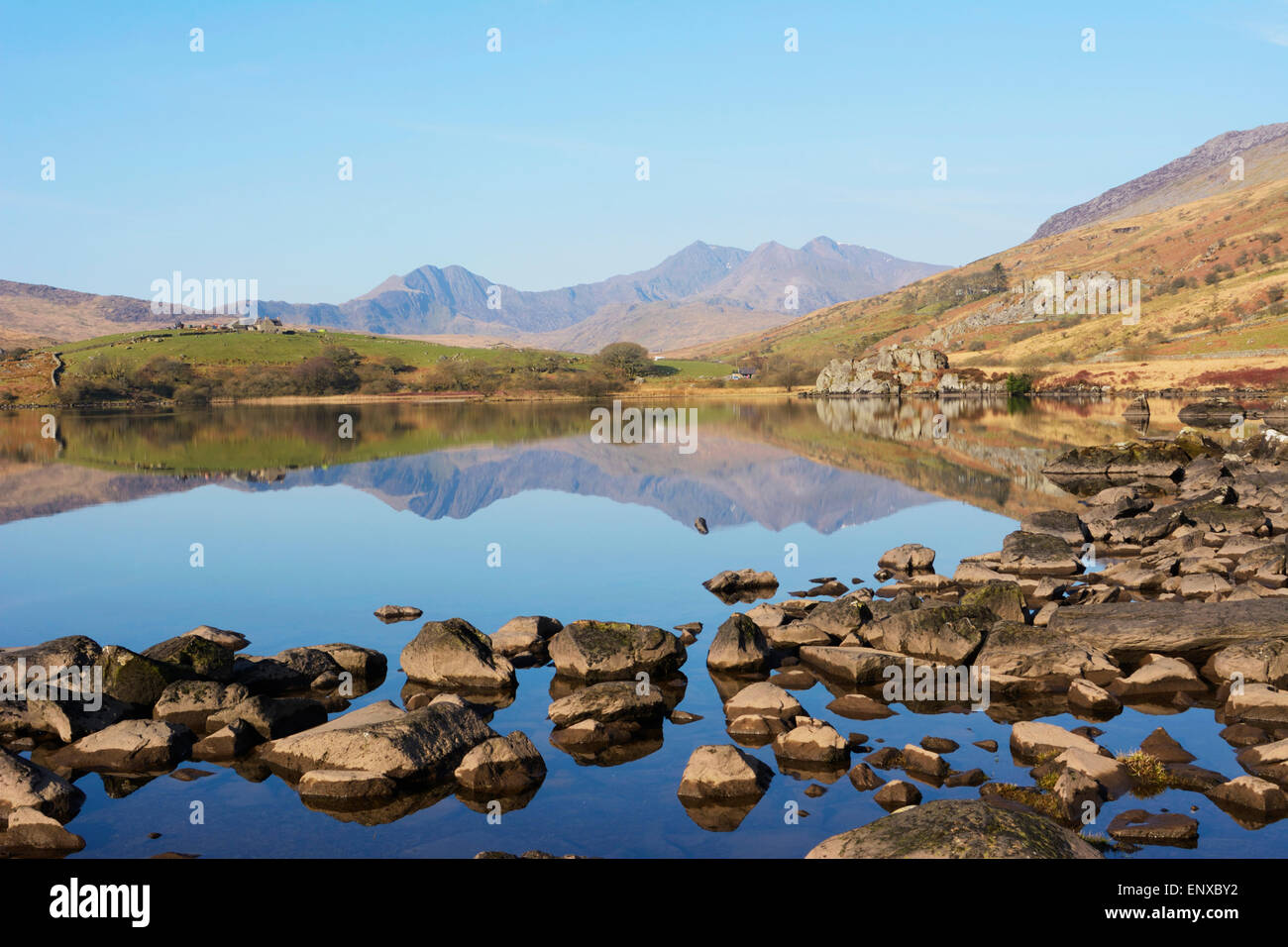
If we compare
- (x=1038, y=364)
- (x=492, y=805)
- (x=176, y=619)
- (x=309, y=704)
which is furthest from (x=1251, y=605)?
(x=1038, y=364)

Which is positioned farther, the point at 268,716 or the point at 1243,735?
the point at 268,716

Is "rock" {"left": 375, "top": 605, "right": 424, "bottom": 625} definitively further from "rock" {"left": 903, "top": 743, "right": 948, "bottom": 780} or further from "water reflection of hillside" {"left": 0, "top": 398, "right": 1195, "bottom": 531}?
"water reflection of hillside" {"left": 0, "top": 398, "right": 1195, "bottom": 531}

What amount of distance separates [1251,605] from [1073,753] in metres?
9.01

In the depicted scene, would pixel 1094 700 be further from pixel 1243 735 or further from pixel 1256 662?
pixel 1256 662

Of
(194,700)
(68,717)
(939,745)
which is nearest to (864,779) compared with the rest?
(939,745)

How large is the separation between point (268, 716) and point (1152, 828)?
13.6 m

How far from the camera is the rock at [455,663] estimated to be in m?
18.8

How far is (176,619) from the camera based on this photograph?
2492 centimetres

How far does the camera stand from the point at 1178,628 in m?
19.5

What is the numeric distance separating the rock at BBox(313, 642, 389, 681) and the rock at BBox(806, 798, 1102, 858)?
1156 centimetres

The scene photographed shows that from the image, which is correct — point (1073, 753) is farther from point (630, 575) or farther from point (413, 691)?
point (630, 575)

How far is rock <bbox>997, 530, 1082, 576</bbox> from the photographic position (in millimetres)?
28000

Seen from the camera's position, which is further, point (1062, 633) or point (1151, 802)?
point (1062, 633)

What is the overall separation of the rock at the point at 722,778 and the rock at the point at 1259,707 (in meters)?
8.69
